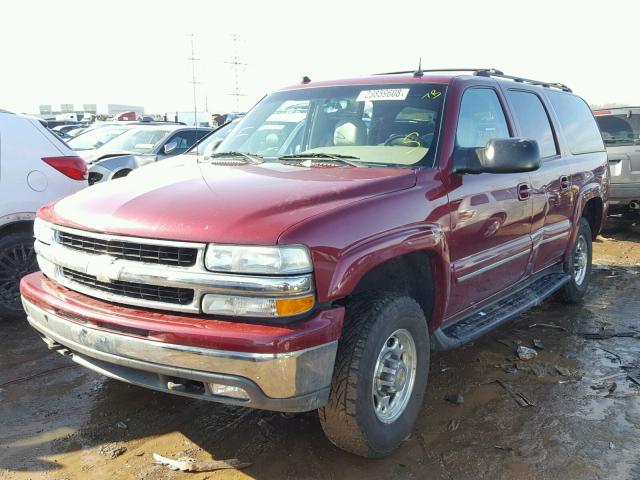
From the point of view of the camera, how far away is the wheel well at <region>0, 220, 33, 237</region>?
4.78 m

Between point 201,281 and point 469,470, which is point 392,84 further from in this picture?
point 469,470

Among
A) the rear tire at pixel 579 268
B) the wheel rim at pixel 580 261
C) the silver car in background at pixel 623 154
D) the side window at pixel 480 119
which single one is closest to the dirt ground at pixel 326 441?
the rear tire at pixel 579 268

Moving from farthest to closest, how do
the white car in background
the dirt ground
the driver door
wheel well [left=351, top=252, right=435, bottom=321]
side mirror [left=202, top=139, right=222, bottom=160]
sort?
the white car in background
side mirror [left=202, top=139, right=222, bottom=160]
the driver door
wheel well [left=351, top=252, right=435, bottom=321]
the dirt ground

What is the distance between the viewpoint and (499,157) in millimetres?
3338

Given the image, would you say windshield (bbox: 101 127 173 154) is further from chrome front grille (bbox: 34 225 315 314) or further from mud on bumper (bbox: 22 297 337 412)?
mud on bumper (bbox: 22 297 337 412)

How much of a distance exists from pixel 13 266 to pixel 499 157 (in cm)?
389

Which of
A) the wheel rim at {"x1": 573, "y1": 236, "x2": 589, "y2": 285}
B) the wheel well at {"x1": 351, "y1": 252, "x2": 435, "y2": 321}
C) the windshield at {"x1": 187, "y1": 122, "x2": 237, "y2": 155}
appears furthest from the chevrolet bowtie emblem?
the wheel rim at {"x1": 573, "y1": 236, "x2": 589, "y2": 285}

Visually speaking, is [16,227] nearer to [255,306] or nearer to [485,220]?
[255,306]

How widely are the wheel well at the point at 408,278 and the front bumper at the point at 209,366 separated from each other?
67cm

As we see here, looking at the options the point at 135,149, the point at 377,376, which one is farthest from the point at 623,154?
the point at 135,149

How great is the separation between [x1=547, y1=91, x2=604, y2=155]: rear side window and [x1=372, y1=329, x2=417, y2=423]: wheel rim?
3042 millimetres

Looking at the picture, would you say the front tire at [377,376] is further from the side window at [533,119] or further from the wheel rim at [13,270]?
the wheel rim at [13,270]

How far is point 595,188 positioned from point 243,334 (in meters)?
4.43

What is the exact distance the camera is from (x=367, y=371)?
2697 mm
